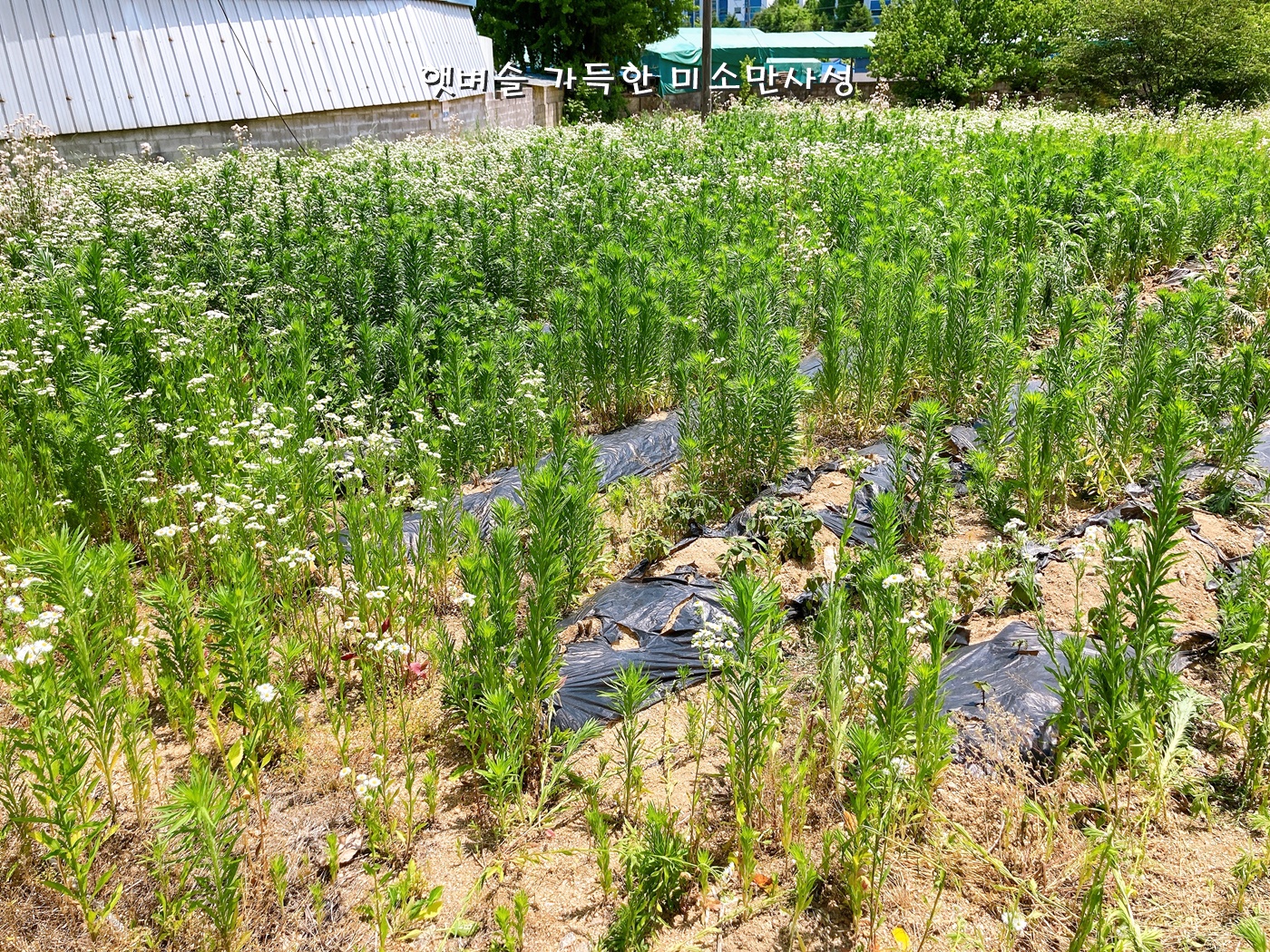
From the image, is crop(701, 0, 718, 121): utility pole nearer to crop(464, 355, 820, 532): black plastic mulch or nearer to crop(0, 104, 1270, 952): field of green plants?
crop(0, 104, 1270, 952): field of green plants

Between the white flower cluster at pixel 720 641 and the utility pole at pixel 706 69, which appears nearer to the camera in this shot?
the white flower cluster at pixel 720 641

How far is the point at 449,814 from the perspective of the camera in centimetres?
311

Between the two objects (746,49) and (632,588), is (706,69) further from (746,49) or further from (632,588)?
(746,49)

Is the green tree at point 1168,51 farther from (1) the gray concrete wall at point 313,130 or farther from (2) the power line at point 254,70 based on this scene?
(2) the power line at point 254,70

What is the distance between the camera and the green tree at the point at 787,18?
65062 millimetres

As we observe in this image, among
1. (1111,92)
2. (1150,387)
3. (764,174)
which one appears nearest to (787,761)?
(1150,387)

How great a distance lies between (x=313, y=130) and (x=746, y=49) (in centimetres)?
2999

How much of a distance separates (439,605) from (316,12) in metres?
16.6

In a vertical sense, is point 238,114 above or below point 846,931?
above

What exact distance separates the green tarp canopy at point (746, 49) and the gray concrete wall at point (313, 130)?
11.1m

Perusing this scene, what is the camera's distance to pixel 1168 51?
2488 centimetres

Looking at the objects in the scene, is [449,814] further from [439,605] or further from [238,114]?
[238,114]

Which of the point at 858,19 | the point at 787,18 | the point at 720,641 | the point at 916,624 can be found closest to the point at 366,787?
the point at 720,641

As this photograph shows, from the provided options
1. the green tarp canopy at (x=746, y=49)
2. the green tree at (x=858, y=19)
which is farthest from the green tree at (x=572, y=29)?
the green tree at (x=858, y=19)
